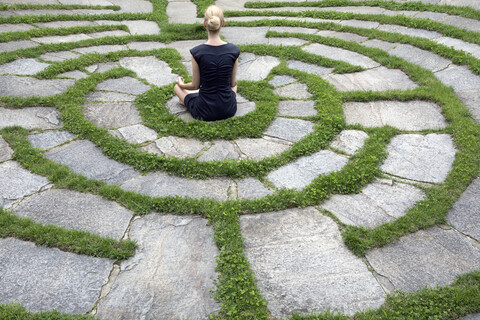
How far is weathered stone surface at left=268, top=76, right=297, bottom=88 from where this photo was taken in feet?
19.2

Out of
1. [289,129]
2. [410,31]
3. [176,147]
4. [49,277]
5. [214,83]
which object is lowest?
[49,277]

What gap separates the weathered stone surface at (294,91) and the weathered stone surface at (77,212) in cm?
295

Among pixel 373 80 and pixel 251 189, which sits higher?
pixel 373 80

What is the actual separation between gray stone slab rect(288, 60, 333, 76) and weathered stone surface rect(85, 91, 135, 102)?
2562mm

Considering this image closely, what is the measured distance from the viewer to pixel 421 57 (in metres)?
6.34

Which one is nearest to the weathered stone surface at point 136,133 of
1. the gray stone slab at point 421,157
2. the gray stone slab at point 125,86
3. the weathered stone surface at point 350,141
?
the gray stone slab at point 125,86

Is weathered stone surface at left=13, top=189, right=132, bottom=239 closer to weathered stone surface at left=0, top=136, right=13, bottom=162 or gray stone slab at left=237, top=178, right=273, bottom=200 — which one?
weathered stone surface at left=0, top=136, right=13, bottom=162

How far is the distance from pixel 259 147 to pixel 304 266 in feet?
5.62

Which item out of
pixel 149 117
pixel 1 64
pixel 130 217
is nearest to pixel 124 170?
pixel 130 217

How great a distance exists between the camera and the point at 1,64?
19.7 feet

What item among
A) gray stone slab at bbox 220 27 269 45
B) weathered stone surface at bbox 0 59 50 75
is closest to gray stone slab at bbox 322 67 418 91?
gray stone slab at bbox 220 27 269 45

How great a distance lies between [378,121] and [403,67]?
171cm

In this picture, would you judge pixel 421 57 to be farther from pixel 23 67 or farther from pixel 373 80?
pixel 23 67

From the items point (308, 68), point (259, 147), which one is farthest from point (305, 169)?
point (308, 68)
